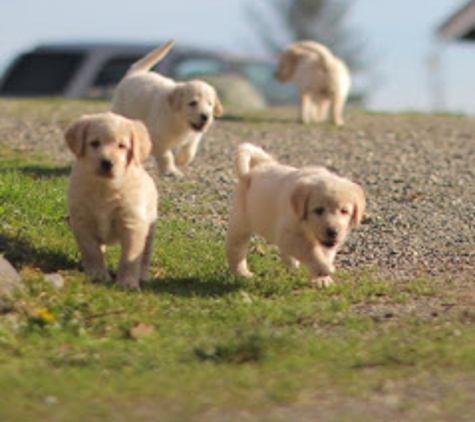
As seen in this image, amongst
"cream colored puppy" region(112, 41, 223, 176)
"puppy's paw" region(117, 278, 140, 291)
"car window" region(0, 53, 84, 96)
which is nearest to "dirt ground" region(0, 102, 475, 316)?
"cream colored puppy" region(112, 41, 223, 176)

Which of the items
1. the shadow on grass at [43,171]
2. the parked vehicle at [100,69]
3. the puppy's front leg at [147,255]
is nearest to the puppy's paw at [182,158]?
the shadow on grass at [43,171]

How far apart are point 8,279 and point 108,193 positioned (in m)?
0.83

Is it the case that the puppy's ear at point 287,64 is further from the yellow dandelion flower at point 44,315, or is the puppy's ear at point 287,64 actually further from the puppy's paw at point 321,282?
the yellow dandelion flower at point 44,315

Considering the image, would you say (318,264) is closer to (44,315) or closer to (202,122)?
(44,315)

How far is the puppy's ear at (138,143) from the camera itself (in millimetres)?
6652

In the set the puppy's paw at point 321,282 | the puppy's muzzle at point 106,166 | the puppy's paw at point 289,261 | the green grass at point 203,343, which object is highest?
the puppy's muzzle at point 106,166

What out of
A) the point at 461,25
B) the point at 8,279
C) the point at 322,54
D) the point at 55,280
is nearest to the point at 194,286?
the point at 55,280

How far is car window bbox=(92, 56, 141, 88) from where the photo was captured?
23.5m

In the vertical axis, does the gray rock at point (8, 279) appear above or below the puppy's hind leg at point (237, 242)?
below

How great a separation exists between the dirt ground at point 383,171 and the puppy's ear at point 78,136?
Result: 71.9 inches

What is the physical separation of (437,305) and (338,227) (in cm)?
64

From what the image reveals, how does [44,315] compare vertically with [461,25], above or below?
below

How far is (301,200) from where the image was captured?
6.24 meters

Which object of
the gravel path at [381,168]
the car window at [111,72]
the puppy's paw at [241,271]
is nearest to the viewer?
the puppy's paw at [241,271]
